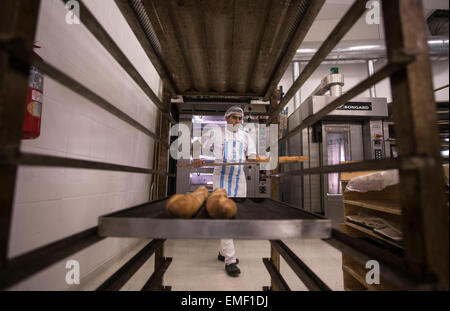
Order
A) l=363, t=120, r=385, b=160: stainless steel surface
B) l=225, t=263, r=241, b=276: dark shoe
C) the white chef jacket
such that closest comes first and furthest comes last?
l=225, t=263, r=241, b=276: dark shoe
the white chef jacket
l=363, t=120, r=385, b=160: stainless steel surface

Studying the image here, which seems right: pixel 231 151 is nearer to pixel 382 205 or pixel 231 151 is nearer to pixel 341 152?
pixel 382 205

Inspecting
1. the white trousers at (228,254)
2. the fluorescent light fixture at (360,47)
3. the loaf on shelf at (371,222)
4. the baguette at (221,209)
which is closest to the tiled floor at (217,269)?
the white trousers at (228,254)

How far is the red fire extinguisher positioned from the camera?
875 mm

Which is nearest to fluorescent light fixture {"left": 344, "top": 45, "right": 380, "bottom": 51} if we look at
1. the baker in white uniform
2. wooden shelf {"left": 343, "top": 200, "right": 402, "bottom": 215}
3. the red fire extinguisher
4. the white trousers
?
the baker in white uniform

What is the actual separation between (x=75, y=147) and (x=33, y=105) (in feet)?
1.94

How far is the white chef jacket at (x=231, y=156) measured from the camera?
2430 mm

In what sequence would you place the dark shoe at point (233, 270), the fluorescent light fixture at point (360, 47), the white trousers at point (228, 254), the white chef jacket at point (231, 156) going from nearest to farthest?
the dark shoe at point (233, 270), the white trousers at point (228, 254), the white chef jacket at point (231, 156), the fluorescent light fixture at point (360, 47)

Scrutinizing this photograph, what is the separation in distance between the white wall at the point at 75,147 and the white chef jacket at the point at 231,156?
101 centimetres

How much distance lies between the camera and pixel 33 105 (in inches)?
35.2

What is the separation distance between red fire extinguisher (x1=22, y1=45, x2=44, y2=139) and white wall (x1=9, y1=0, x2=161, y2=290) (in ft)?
0.75

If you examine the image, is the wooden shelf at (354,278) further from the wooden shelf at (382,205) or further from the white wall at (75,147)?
the white wall at (75,147)

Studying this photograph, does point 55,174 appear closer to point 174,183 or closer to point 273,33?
point 273,33

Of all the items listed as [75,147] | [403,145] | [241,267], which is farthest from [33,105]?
[241,267]

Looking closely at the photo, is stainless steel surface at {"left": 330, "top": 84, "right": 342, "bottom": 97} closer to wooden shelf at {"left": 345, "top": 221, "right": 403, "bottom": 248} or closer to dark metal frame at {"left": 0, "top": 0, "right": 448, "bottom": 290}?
wooden shelf at {"left": 345, "top": 221, "right": 403, "bottom": 248}
